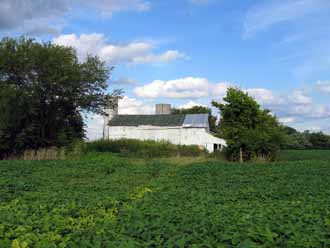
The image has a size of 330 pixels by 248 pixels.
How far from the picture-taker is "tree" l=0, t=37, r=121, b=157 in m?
25.4

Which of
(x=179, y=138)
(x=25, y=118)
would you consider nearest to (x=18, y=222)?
(x=25, y=118)

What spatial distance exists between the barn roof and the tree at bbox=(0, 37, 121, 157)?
16.6 m

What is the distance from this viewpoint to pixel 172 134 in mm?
43500

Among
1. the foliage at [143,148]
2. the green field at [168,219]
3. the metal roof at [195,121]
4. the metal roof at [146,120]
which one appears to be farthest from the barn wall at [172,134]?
the green field at [168,219]

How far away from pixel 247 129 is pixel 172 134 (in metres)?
19.1

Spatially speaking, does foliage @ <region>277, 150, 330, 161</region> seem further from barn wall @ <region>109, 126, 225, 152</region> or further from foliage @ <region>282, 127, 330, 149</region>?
foliage @ <region>282, 127, 330, 149</region>

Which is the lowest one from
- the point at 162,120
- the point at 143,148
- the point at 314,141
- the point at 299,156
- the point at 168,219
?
the point at 168,219

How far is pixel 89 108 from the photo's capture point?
2870 cm

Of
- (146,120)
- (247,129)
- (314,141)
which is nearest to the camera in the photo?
(247,129)

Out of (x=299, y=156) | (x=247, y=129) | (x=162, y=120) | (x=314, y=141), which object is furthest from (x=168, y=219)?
(x=314, y=141)

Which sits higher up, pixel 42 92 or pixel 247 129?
pixel 42 92

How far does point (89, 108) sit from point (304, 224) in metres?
25.0

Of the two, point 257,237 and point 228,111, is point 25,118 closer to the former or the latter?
point 228,111

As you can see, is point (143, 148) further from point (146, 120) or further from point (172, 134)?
point (146, 120)
